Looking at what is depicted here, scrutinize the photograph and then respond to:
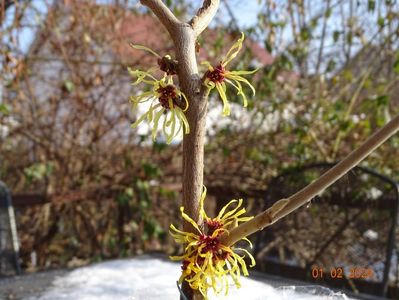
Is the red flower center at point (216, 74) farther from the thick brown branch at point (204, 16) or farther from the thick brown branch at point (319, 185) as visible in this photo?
the thick brown branch at point (319, 185)

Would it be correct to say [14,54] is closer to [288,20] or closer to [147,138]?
[147,138]

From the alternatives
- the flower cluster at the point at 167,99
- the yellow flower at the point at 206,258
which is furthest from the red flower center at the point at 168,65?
the yellow flower at the point at 206,258
